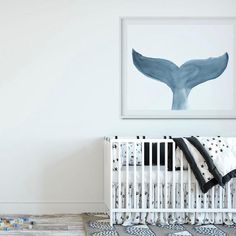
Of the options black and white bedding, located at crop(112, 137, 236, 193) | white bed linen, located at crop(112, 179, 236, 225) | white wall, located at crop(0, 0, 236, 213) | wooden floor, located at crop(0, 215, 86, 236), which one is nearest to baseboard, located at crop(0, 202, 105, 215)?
white wall, located at crop(0, 0, 236, 213)

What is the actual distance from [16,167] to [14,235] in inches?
34.5

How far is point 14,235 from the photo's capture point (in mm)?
2934

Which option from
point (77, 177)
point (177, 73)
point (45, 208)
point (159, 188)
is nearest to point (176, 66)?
point (177, 73)

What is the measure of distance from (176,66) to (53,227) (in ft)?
5.69

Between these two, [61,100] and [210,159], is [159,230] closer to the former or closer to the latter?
[210,159]

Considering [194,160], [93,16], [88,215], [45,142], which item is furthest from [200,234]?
[93,16]

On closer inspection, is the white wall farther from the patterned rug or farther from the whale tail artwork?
the patterned rug

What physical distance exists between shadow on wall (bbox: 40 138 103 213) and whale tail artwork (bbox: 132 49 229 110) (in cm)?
76

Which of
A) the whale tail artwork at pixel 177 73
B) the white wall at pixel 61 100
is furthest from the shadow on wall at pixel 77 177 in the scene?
the whale tail artwork at pixel 177 73

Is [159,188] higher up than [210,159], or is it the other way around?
[210,159]

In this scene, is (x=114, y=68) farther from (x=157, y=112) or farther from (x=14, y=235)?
(x=14, y=235)

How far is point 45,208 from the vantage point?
145 inches

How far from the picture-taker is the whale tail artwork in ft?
12.3

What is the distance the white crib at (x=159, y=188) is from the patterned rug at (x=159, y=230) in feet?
0.36
